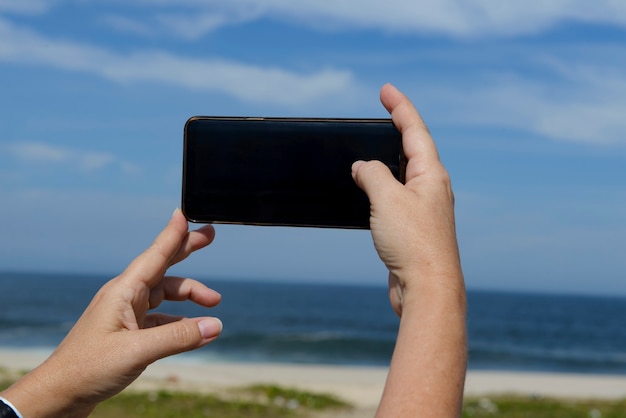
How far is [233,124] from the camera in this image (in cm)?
206

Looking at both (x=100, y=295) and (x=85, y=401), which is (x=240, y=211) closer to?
(x=100, y=295)

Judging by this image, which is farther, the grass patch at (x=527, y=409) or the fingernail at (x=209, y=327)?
the grass patch at (x=527, y=409)

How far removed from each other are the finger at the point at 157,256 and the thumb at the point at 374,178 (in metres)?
0.55

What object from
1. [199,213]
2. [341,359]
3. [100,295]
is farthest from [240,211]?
[341,359]

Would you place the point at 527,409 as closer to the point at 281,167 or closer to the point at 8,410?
the point at 281,167

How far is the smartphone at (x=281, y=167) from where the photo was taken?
6.59 ft

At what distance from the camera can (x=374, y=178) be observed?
163 cm

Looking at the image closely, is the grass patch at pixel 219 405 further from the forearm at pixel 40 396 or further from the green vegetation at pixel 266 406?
the forearm at pixel 40 396

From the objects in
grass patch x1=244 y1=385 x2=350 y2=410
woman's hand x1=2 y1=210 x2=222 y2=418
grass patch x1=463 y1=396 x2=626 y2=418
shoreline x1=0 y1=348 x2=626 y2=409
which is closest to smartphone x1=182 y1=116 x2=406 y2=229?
woman's hand x1=2 y1=210 x2=222 y2=418

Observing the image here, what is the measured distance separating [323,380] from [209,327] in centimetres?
1837

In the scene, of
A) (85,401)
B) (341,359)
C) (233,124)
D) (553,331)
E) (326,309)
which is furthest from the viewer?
(326,309)

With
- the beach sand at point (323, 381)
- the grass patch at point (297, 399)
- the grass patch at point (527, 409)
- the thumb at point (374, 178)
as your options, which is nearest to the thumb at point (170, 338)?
the thumb at point (374, 178)

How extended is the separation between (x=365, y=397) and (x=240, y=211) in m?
13.2

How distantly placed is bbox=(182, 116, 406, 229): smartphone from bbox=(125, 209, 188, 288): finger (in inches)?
3.5
